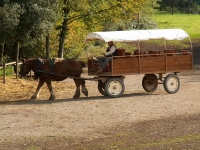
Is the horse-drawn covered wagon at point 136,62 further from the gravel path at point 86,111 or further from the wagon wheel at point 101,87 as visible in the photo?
the gravel path at point 86,111

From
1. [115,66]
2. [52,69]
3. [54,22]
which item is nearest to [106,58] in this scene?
[115,66]

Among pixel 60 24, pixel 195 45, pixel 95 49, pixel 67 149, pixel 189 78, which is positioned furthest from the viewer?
pixel 195 45

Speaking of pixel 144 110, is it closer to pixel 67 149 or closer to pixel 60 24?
pixel 67 149

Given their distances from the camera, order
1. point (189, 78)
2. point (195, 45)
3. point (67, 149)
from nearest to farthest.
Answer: point (67, 149) → point (189, 78) → point (195, 45)

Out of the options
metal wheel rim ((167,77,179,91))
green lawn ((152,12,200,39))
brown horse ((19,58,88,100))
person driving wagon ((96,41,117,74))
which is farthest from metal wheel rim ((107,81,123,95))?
green lawn ((152,12,200,39))

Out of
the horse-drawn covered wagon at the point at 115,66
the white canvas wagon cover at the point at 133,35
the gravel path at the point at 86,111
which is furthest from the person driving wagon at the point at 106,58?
the gravel path at the point at 86,111

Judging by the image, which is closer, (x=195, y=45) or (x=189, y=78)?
(x=189, y=78)

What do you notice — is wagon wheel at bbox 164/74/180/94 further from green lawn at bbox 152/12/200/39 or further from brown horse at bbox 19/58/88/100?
green lawn at bbox 152/12/200/39

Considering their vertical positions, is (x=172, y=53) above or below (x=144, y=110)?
above

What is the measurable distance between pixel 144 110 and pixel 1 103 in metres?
5.71

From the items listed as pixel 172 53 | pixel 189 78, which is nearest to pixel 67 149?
pixel 172 53

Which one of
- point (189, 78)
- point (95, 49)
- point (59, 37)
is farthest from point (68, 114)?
point (95, 49)

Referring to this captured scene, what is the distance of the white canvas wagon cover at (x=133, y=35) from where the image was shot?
2238cm

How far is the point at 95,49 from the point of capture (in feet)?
150
